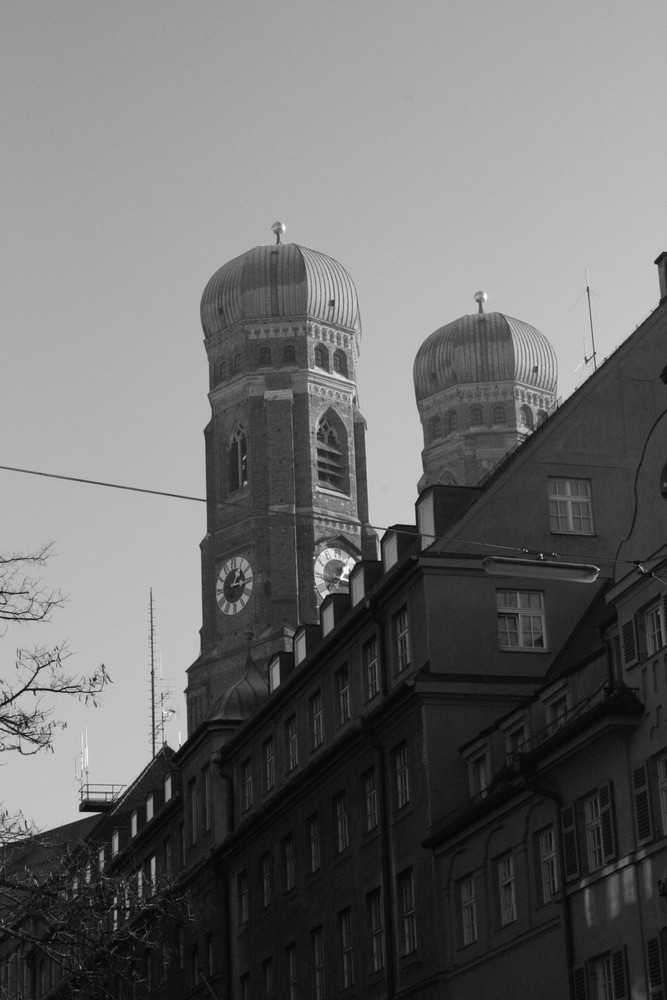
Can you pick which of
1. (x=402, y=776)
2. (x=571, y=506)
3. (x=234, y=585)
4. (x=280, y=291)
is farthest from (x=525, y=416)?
(x=402, y=776)

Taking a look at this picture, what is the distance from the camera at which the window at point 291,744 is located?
50.1 meters

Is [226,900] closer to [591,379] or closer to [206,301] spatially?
[591,379]

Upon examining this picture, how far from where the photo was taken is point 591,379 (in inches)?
1810

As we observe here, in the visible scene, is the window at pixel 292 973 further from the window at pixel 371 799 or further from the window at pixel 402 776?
the window at pixel 402 776

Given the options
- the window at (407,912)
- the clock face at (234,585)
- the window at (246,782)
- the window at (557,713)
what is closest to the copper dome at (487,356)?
the clock face at (234,585)

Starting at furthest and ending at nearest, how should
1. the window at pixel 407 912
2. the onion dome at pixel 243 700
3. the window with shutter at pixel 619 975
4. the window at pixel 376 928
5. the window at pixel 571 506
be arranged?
the onion dome at pixel 243 700, the window at pixel 571 506, the window at pixel 376 928, the window at pixel 407 912, the window with shutter at pixel 619 975

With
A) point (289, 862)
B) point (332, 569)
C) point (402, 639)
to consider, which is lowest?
point (289, 862)

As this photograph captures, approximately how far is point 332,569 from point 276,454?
27.8 feet

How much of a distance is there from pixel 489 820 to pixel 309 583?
83554mm

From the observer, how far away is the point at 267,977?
49.8 metres

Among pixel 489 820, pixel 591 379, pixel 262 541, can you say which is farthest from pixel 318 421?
pixel 489 820

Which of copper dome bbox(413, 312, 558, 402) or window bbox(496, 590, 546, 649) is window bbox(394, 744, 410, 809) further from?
copper dome bbox(413, 312, 558, 402)

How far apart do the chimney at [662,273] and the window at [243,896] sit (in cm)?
1821

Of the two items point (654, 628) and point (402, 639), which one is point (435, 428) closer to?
point (402, 639)
